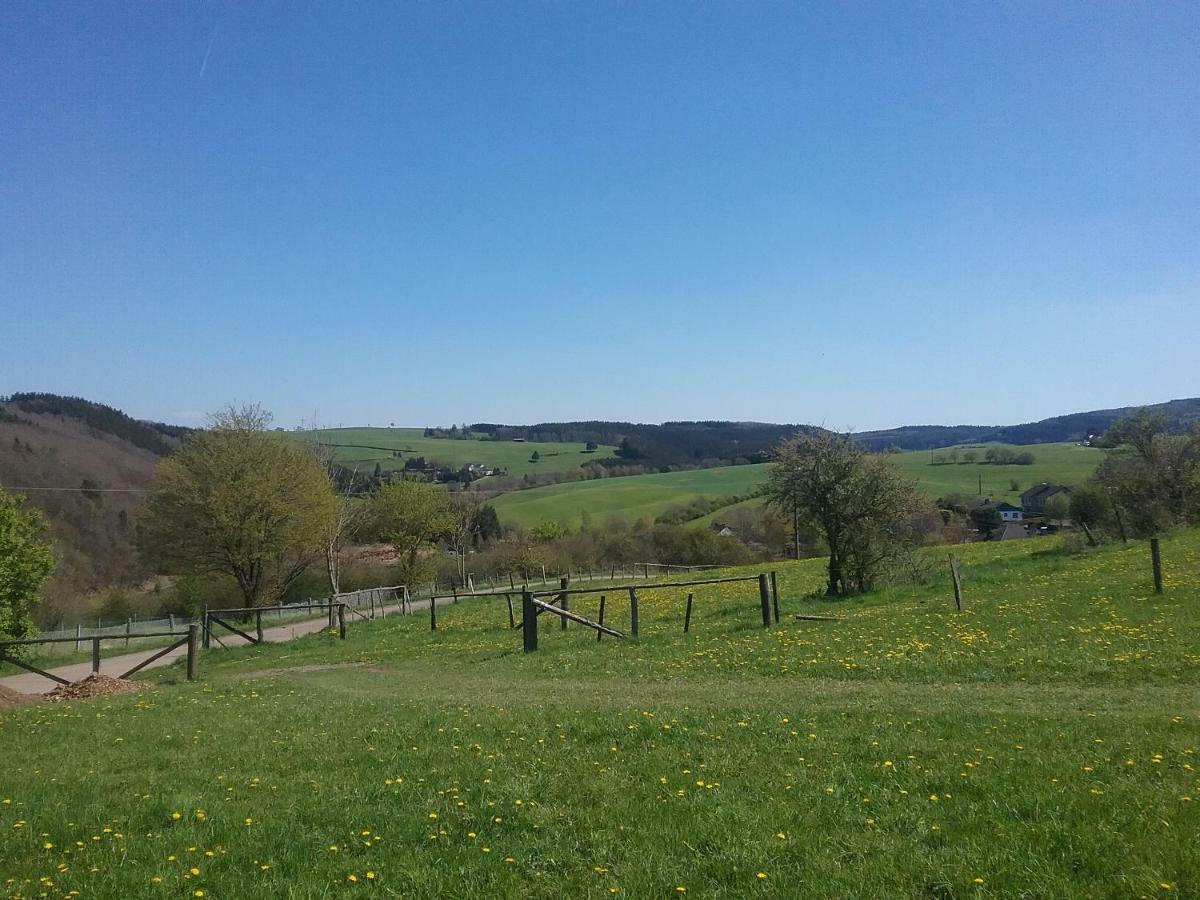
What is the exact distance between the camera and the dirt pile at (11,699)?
16328 millimetres

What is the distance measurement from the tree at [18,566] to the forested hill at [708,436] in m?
115

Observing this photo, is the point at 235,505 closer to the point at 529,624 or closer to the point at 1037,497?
the point at 529,624

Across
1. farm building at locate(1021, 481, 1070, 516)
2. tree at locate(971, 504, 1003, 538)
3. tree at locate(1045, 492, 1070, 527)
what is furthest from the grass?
tree at locate(1045, 492, 1070, 527)

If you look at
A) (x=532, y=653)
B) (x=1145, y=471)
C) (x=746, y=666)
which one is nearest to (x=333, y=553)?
(x=532, y=653)

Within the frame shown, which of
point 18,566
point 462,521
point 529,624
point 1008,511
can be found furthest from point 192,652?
point 1008,511

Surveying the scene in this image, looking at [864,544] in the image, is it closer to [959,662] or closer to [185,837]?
[959,662]

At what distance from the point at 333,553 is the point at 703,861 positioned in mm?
55689

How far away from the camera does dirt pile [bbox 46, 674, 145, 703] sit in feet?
58.9

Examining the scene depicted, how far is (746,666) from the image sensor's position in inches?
617

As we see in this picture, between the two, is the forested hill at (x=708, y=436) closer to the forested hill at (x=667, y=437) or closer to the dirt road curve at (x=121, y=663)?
the forested hill at (x=667, y=437)

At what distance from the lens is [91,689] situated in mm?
18531

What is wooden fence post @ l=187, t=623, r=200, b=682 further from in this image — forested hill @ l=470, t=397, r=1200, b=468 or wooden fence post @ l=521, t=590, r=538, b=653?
forested hill @ l=470, t=397, r=1200, b=468

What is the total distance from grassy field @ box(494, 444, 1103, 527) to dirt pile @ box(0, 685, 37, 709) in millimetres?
80684

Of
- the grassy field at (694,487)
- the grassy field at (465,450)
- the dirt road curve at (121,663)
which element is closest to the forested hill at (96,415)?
the grassy field at (465,450)
